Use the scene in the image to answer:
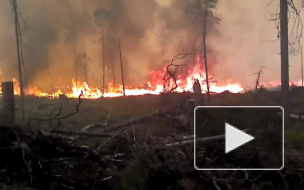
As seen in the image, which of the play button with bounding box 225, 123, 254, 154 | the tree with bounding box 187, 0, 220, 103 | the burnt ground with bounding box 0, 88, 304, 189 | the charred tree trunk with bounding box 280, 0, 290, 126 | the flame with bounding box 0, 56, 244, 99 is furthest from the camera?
the flame with bounding box 0, 56, 244, 99

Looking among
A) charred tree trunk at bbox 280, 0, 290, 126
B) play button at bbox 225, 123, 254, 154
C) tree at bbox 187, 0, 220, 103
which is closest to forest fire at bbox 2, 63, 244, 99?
tree at bbox 187, 0, 220, 103

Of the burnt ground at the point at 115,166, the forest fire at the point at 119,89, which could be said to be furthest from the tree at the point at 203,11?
the burnt ground at the point at 115,166

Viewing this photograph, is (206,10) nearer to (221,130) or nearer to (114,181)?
(221,130)

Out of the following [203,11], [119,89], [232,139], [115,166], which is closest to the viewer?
[232,139]

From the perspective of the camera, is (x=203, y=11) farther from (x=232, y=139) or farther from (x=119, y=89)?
(x=119, y=89)

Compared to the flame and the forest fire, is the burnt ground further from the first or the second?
the flame

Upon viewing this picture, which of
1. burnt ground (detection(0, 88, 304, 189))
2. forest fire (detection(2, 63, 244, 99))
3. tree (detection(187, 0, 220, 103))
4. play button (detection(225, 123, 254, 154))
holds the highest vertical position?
tree (detection(187, 0, 220, 103))

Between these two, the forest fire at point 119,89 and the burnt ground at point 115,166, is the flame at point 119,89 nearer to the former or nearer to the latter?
the forest fire at point 119,89

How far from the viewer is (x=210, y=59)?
54.6 metres

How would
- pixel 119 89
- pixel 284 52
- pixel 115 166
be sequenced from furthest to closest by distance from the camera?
1. pixel 119 89
2. pixel 284 52
3. pixel 115 166
